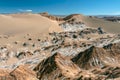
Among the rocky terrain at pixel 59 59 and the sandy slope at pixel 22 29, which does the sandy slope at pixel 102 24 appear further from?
the rocky terrain at pixel 59 59

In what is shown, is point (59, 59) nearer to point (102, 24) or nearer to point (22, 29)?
point (22, 29)

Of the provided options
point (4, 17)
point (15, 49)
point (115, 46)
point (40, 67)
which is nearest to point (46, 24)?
point (4, 17)

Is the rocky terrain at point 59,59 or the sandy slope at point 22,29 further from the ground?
the sandy slope at point 22,29

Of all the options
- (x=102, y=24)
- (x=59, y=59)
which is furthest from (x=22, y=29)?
(x=59, y=59)

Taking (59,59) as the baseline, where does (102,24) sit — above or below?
above

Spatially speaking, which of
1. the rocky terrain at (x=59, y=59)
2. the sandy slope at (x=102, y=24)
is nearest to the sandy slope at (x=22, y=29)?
the rocky terrain at (x=59, y=59)

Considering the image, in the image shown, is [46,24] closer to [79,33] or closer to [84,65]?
[79,33]

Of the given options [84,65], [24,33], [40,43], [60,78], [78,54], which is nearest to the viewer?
[60,78]

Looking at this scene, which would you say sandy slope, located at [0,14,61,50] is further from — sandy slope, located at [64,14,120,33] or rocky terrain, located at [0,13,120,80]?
sandy slope, located at [64,14,120,33]
